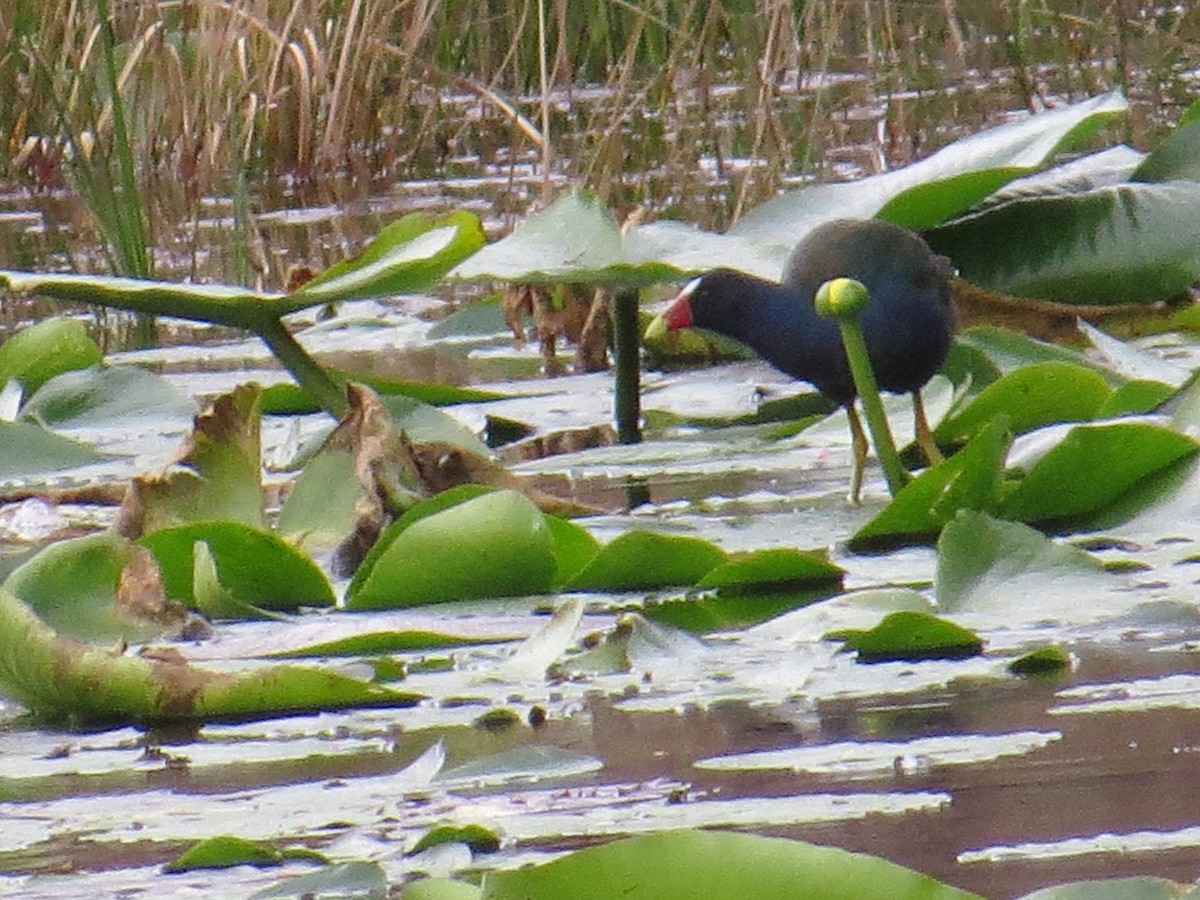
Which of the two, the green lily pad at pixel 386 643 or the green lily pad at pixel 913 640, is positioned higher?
the green lily pad at pixel 913 640

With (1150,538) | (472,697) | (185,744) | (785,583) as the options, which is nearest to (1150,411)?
(1150,538)

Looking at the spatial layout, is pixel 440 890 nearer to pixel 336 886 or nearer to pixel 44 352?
pixel 336 886

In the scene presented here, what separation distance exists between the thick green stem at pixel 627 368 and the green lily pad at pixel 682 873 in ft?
5.80

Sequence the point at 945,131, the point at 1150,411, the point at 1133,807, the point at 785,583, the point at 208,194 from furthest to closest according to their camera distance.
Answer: the point at 208,194
the point at 945,131
the point at 1150,411
the point at 785,583
the point at 1133,807

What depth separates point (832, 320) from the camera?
3.22 meters

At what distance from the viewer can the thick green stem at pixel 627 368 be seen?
9.59 ft

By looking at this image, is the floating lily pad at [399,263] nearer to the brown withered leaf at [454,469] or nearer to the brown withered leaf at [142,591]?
the brown withered leaf at [454,469]

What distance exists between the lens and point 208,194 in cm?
698

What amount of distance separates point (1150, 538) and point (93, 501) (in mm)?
1152

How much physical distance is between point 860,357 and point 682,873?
41.9 inches

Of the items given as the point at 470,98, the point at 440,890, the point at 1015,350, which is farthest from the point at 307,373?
the point at 470,98

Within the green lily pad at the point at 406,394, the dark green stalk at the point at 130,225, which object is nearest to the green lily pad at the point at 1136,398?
the green lily pad at the point at 406,394

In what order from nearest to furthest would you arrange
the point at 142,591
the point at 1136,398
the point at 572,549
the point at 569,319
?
the point at 142,591, the point at 572,549, the point at 1136,398, the point at 569,319

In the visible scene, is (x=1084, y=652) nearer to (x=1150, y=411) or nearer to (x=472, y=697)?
(x=472, y=697)
